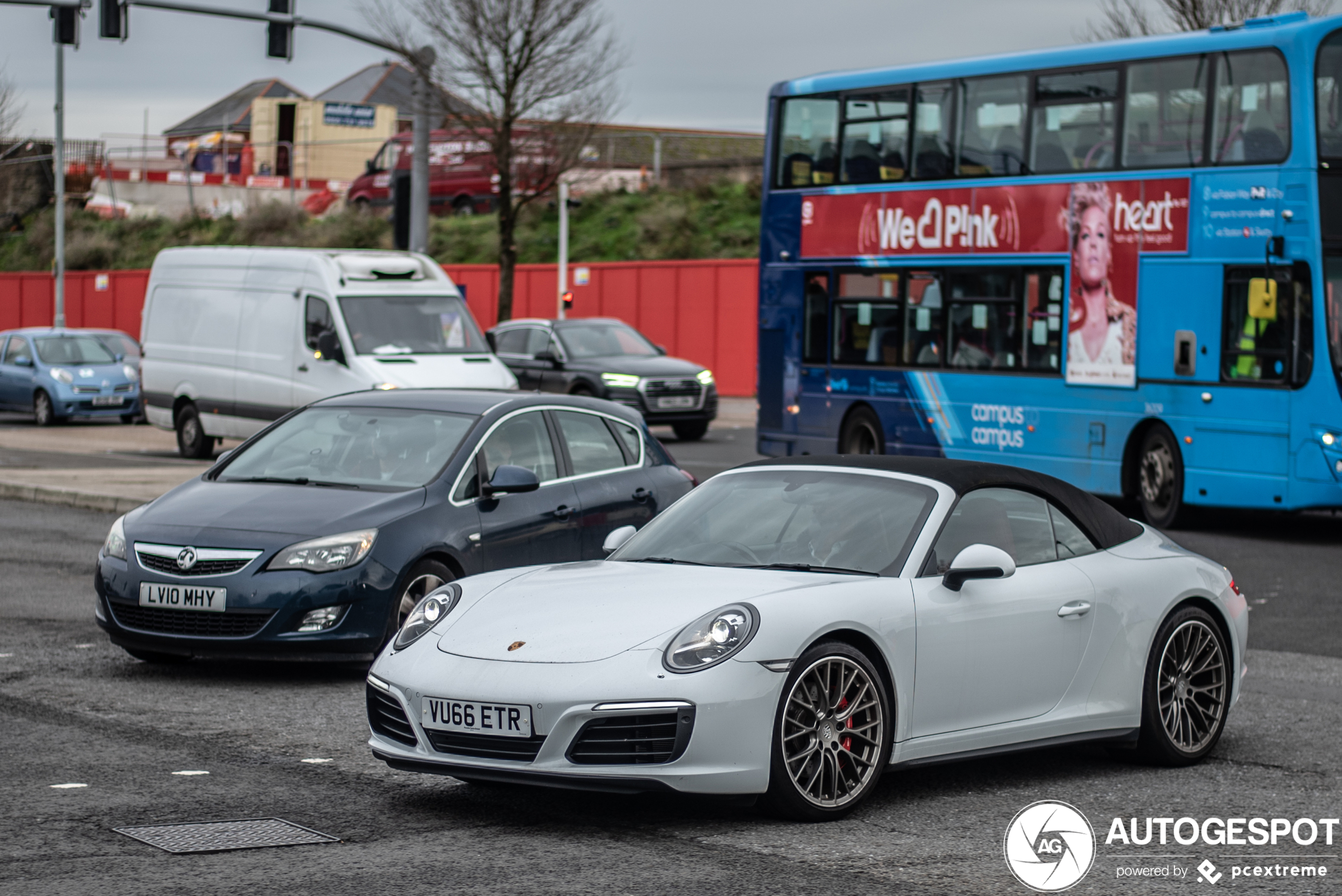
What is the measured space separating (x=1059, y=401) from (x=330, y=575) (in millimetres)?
10795

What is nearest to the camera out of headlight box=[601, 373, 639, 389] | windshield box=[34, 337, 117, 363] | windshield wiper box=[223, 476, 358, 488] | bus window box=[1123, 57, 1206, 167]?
windshield wiper box=[223, 476, 358, 488]

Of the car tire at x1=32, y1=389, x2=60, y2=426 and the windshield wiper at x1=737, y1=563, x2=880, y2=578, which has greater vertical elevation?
the windshield wiper at x1=737, y1=563, x2=880, y2=578

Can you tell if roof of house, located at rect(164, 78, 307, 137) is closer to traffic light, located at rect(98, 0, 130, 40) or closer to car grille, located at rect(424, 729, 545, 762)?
traffic light, located at rect(98, 0, 130, 40)

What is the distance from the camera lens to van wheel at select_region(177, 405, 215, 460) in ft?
76.7

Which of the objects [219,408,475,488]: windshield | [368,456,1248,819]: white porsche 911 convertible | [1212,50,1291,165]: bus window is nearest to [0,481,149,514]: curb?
[219,408,475,488]: windshield

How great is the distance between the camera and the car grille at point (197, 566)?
8438 mm

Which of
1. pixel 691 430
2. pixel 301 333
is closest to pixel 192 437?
pixel 301 333

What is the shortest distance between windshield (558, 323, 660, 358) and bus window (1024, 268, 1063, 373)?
1028cm

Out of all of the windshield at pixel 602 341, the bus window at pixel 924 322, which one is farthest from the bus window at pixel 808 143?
the windshield at pixel 602 341

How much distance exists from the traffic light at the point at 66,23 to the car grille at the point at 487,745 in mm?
22011

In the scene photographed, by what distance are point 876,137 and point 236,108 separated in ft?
276

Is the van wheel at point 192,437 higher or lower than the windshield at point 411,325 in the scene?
lower

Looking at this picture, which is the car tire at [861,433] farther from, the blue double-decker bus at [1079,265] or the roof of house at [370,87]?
the roof of house at [370,87]

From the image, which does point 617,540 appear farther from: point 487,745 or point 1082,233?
point 1082,233
